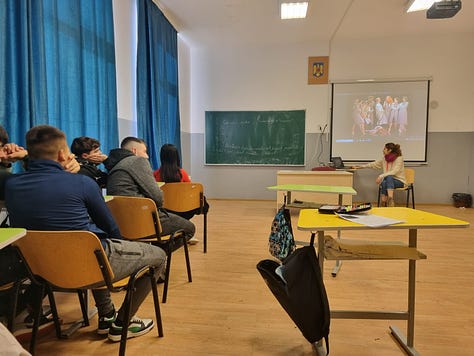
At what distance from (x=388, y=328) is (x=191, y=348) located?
118 centimetres

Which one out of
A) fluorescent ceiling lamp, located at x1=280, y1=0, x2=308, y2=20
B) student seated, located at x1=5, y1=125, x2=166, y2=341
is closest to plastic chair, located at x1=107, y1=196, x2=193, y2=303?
student seated, located at x1=5, y1=125, x2=166, y2=341

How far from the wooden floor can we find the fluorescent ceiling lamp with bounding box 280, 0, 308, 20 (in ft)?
10.8

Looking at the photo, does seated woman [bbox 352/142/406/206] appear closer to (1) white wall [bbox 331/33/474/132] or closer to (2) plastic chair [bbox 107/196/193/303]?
(1) white wall [bbox 331/33/474/132]

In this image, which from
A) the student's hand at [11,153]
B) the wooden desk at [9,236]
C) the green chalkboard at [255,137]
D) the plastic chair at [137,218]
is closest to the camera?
the wooden desk at [9,236]

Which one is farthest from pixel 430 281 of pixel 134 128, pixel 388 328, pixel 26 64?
pixel 134 128

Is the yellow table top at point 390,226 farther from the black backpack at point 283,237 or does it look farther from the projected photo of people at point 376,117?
the projected photo of people at point 376,117

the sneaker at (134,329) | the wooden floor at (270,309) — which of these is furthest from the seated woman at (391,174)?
the sneaker at (134,329)

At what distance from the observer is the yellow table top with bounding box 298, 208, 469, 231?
1493 mm

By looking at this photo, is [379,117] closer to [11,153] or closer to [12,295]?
[11,153]

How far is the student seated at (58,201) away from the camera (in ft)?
4.72

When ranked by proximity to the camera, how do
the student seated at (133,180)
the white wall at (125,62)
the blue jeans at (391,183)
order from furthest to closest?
the blue jeans at (391,183) < the white wall at (125,62) < the student seated at (133,180)

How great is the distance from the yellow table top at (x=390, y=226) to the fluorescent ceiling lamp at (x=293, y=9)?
12.0ft

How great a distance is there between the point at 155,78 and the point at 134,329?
3.60m

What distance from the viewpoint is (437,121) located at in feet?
20.1
